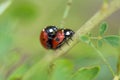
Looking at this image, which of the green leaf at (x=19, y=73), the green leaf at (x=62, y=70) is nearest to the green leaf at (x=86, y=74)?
the green leaf at (x=62, y=70)

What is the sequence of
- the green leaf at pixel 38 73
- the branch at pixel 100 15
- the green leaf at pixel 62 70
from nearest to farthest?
1. the branch at pixel 100 15
2. the green leaf at pixel 62 70
3. the green leaf at pixel 38 73

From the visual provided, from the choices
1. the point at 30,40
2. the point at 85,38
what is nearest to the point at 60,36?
the point at 85,38

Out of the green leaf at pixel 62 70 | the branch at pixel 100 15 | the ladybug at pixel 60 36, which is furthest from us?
the ladybug at pixel 60 36

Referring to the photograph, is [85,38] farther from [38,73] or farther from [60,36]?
[60,36]

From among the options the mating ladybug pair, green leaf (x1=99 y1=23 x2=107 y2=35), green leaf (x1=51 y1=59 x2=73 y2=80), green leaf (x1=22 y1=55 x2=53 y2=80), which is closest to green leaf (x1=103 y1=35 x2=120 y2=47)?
green leaf (x1=99 y1=23 x2=107 y2=35)

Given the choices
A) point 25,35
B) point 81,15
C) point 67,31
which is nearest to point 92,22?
point 67,31

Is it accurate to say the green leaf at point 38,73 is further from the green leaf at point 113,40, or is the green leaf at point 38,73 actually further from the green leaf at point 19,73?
the green leaf at point 113,40

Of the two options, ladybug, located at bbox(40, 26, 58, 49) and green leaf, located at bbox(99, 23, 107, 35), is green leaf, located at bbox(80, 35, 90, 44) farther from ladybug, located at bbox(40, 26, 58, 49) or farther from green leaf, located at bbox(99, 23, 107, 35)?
ladybug, located at bbox(40, 26, 58, 49)
